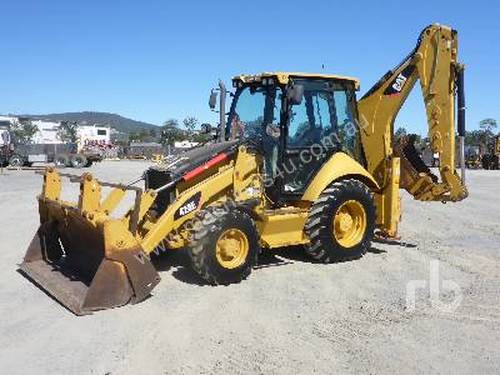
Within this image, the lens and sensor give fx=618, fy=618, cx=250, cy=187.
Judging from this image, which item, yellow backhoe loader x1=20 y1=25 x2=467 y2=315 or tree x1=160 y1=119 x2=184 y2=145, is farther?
tree x1=160 y1=119 x2=184 y2=145

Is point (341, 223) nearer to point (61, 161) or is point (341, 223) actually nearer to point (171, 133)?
point (61, 161)

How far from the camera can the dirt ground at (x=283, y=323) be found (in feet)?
16.0

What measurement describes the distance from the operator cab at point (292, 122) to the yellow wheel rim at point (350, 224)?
2.14 feet

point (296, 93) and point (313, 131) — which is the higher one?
point (296, 93)

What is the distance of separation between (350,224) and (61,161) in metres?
31.5

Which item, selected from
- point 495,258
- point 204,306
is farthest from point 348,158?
point 204,306

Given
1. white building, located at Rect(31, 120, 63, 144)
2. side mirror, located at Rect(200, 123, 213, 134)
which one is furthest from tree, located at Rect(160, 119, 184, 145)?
side mirror, located at Rect(200, 123, 213, 134)

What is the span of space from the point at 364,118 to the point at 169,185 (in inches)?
138

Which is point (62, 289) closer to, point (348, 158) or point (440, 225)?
point (348, 158)

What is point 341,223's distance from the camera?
8.60 meters

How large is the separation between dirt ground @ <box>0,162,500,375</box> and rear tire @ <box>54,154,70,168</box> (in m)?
29.4

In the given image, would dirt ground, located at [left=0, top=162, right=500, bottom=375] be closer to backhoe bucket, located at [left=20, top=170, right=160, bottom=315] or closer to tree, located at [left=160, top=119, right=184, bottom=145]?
backhoe bucket, located at [left=20, top=170, right=160, bottom=315]

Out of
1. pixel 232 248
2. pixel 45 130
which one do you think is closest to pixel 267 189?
pixel 232 248

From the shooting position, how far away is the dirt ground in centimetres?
489
